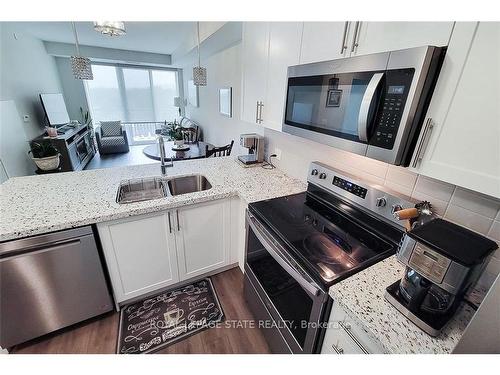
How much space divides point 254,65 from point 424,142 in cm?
132

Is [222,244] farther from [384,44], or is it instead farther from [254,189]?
[384,44]

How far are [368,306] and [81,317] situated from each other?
5.76 ft

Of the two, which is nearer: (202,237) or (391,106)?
(391,106)

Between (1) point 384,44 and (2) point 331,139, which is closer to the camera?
(1) point 384,44

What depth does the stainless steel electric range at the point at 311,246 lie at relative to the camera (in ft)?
3.05

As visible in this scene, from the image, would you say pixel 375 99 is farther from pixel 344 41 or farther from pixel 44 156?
pixel 44 156

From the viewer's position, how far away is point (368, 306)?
76cm

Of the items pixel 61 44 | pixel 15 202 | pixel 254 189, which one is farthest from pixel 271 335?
pixel 61 44

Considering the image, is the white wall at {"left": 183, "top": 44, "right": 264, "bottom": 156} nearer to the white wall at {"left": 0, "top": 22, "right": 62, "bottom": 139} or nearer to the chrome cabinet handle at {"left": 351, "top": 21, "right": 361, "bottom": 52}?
the chrome cabinet handle at {"left": 351, "top": 21, "right": 361, "bottom": 52}

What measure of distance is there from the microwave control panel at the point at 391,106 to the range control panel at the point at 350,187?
44 centimetres

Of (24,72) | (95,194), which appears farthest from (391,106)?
(24,72)

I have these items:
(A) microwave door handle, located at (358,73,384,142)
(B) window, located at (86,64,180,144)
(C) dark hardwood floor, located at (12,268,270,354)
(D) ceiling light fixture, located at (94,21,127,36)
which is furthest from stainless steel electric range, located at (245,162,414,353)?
(B) window, located at (86,64,180,144)

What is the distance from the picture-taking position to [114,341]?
4.80ft

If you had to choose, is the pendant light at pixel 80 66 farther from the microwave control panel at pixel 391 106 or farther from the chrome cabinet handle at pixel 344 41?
the microwave control panel at pixel 391 106
